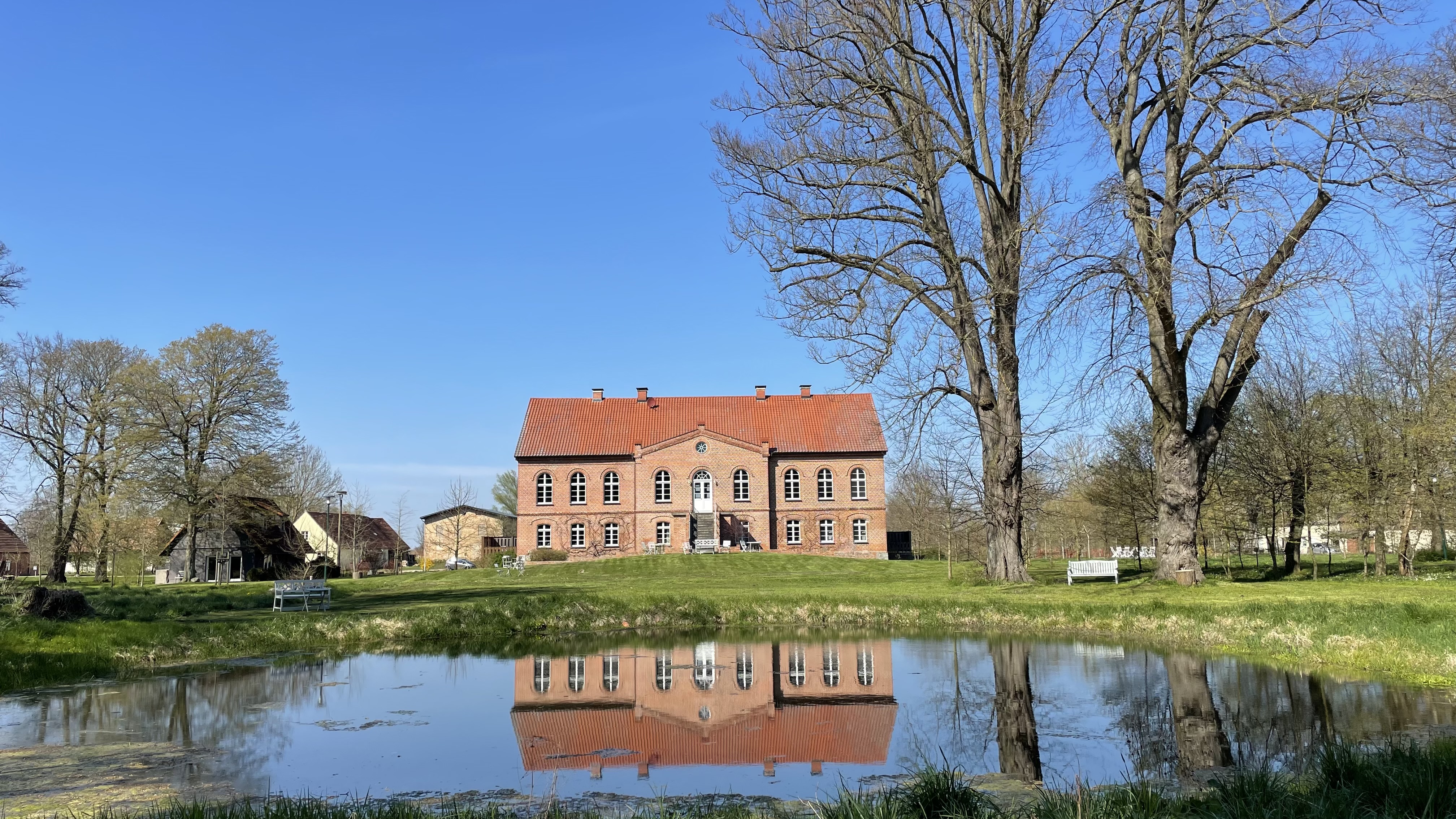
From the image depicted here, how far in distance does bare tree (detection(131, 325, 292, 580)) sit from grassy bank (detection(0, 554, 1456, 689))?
39.6 feet

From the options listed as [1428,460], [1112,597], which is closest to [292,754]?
[1112,597]

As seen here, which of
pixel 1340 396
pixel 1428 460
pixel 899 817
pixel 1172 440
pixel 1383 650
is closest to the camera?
pixel 899 817

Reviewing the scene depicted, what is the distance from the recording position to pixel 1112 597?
17125 mm

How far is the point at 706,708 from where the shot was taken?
9984 millimetres

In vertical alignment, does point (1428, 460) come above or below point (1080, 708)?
above

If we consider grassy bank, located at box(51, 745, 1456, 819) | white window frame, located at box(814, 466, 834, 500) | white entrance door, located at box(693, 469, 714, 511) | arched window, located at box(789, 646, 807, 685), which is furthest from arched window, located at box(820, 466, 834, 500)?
grassy bank, located at box(51, 745, 1456, 819)

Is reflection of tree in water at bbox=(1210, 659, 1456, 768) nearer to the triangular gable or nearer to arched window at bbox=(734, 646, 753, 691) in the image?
arched window at bbox=(734, 646, 753, 691)

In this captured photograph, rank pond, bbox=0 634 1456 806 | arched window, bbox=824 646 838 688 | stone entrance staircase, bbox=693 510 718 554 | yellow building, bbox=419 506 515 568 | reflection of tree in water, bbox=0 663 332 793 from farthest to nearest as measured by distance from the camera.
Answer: yellow building, bbox=419 506 515 568, stone entrance staircase, bbox=693 510 718 554, arched window, bbox=824 646 838 688, reflection of tree in water, bbox=0 663 332 793, pond, bbox=0 634 1456 806

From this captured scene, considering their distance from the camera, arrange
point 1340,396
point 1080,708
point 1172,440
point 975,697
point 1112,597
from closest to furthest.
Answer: point 1080,708, point 975,697, point 1112,597, point 1172,440, point 1340,396

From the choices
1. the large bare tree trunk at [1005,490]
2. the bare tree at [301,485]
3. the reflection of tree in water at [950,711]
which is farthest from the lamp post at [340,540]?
the reflection of tree in water at [950,711]

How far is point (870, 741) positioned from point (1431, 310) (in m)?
26.8

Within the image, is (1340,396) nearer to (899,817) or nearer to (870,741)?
(870,741)

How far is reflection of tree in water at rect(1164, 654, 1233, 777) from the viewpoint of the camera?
23.5 feet

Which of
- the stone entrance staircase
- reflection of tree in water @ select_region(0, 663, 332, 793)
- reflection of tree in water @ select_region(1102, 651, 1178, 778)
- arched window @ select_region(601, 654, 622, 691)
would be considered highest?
the stone entrance staircase
